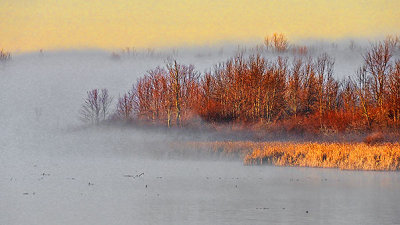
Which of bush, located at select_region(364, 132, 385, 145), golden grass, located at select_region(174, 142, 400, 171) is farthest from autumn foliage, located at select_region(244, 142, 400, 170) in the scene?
bush, located at select_region(364, 132, 385, 145)

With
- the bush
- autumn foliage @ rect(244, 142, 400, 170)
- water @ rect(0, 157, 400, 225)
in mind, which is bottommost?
water @ rect(0, 157, 400, 225)

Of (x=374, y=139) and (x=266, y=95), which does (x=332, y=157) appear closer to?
(x=374, y=139)

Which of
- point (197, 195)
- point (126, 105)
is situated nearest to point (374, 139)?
point (197, 195)

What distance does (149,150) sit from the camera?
39344 millimetres

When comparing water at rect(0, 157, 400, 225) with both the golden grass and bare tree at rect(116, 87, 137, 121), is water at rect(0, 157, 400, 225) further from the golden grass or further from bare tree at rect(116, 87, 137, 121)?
bare tree at rect(116, 87, 137, 121)

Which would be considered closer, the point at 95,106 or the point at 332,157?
the point at 332,157

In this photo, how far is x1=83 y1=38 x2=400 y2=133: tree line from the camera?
164 feet

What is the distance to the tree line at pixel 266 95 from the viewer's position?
49875 mm

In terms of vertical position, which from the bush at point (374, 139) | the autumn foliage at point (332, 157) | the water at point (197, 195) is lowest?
the water at point (197, 195)

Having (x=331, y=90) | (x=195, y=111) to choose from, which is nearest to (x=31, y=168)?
(x=195, y=111)

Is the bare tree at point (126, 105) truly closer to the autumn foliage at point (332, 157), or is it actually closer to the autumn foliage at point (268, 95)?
the autumn foliage at point (268, 95)

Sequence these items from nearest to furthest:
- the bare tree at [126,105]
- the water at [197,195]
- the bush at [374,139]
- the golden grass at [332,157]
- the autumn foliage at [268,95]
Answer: the water at [197,195] → the golden grass at [332,157] → the bush at [374,139] → the autumn foliage at [268,95] → the bare tree at [126,105]

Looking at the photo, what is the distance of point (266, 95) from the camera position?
58531mm

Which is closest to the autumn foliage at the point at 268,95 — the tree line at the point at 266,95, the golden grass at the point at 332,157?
the tree line at the point at 266,95
